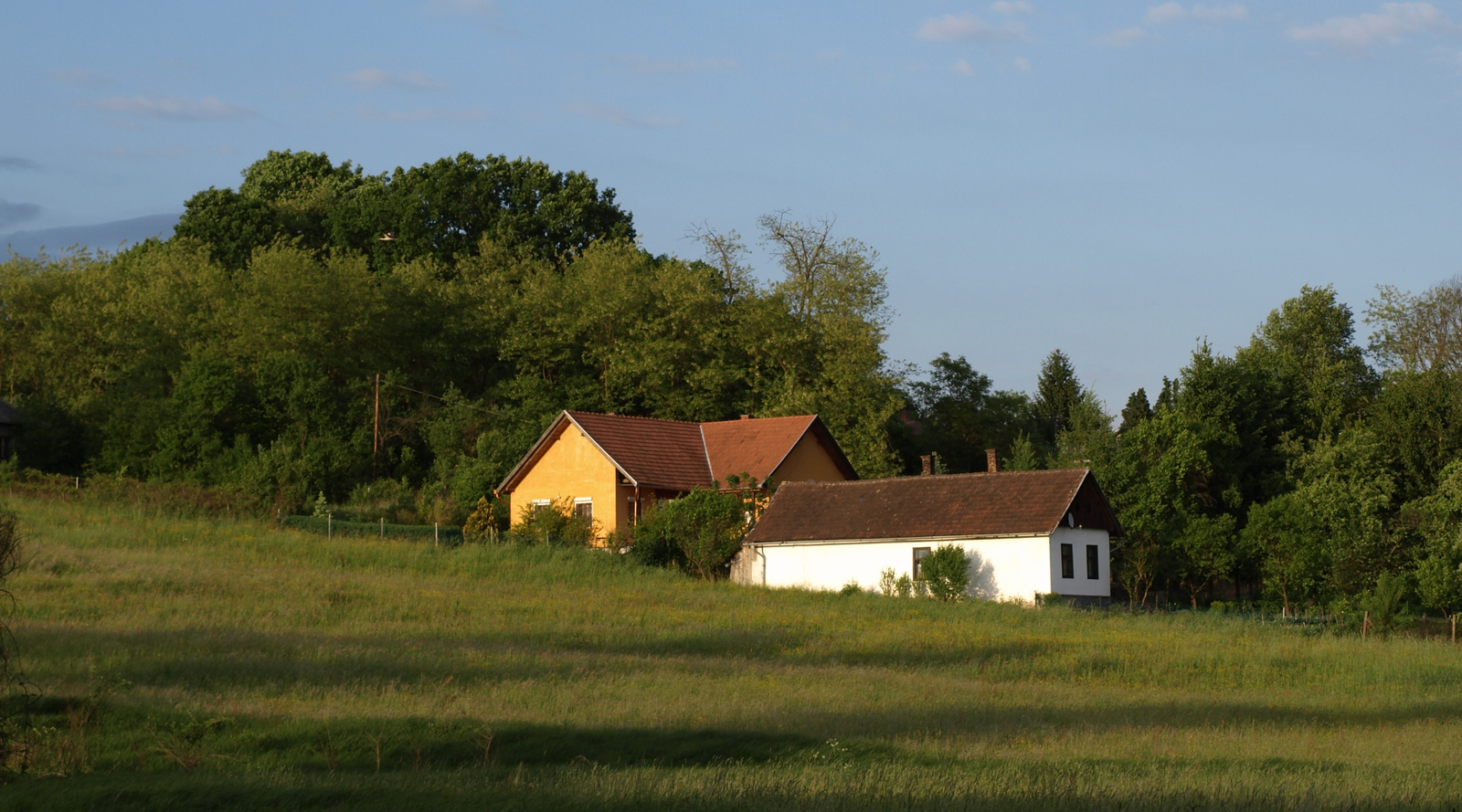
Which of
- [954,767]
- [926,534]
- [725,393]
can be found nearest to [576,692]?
[954,767]

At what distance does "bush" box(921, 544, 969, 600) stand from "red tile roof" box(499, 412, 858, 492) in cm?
1027

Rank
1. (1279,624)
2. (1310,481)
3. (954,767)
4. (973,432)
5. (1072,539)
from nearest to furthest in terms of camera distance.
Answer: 1. (954,767)
2. (1279,624)
3. (1072,539)
4. (1310,481)
5. (973,432)

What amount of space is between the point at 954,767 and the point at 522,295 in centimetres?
5674

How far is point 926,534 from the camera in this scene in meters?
42.4

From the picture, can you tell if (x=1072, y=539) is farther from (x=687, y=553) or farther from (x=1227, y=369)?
(x=1227, y=369)

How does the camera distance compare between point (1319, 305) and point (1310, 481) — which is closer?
point (1310, 481)

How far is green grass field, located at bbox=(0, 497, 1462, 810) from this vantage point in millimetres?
12758

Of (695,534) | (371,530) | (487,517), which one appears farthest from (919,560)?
(371,530)

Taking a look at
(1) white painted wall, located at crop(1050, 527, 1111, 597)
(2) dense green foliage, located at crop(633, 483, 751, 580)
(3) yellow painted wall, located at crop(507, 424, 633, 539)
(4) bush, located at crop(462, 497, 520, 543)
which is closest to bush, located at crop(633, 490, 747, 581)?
(2) dense green foliage, located at crop(633, 483, 751, 580)

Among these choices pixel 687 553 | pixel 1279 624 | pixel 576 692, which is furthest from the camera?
pixel 687 553

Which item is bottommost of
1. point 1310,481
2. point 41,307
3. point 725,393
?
point 1310,481

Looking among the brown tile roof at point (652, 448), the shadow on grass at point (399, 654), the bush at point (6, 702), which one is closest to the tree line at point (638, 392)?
the brown tile roof at point (652, 448)

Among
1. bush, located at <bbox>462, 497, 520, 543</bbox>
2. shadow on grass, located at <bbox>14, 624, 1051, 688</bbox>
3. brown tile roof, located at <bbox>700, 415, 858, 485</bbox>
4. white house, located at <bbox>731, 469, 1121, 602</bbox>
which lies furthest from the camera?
bush, located at <bbox>462, 497, 520, 543</bbox>

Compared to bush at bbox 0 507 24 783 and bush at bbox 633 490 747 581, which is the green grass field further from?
bush at bbox 633 490 747 581
